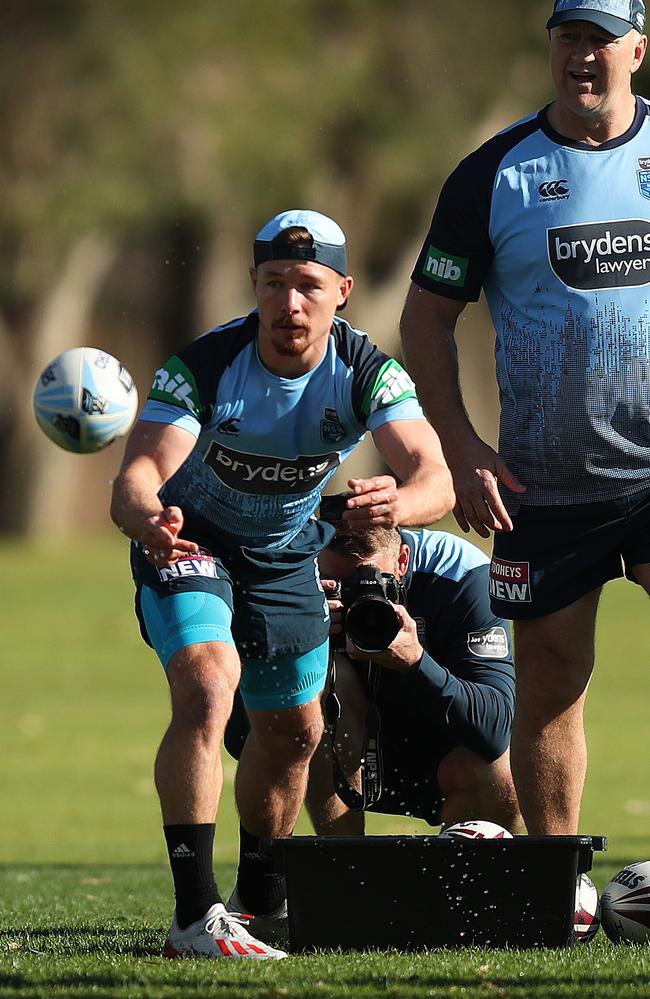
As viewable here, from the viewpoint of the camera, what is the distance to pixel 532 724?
566cm

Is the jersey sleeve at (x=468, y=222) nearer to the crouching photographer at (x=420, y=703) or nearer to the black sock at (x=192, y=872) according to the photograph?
the crouching photographer at (x=420, y=703)

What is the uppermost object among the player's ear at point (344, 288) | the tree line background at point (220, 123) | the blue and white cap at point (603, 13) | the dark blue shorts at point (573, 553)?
the tree line background at point (220, 123)

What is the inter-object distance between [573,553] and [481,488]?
39 cm

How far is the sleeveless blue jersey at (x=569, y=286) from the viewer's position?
5.50 meters

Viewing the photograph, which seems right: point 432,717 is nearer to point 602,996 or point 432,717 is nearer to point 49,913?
point 49,913

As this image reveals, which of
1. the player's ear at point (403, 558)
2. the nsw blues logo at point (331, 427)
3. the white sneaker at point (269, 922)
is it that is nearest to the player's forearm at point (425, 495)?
the nsw blues logo at point (331, 427)

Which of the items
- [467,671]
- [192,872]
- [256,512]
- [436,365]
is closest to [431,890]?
[192,872]

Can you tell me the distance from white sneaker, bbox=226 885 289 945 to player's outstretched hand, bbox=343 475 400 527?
1504mm

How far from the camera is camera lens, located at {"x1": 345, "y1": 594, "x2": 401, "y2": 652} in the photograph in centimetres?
570

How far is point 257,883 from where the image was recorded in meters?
6.27

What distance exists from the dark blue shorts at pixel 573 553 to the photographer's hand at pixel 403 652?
613mm

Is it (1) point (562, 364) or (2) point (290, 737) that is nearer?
(1) point (562, 364)

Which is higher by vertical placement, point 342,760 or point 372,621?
point 372,621

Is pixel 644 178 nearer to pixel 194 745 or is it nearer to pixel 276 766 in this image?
pixel 194 745
